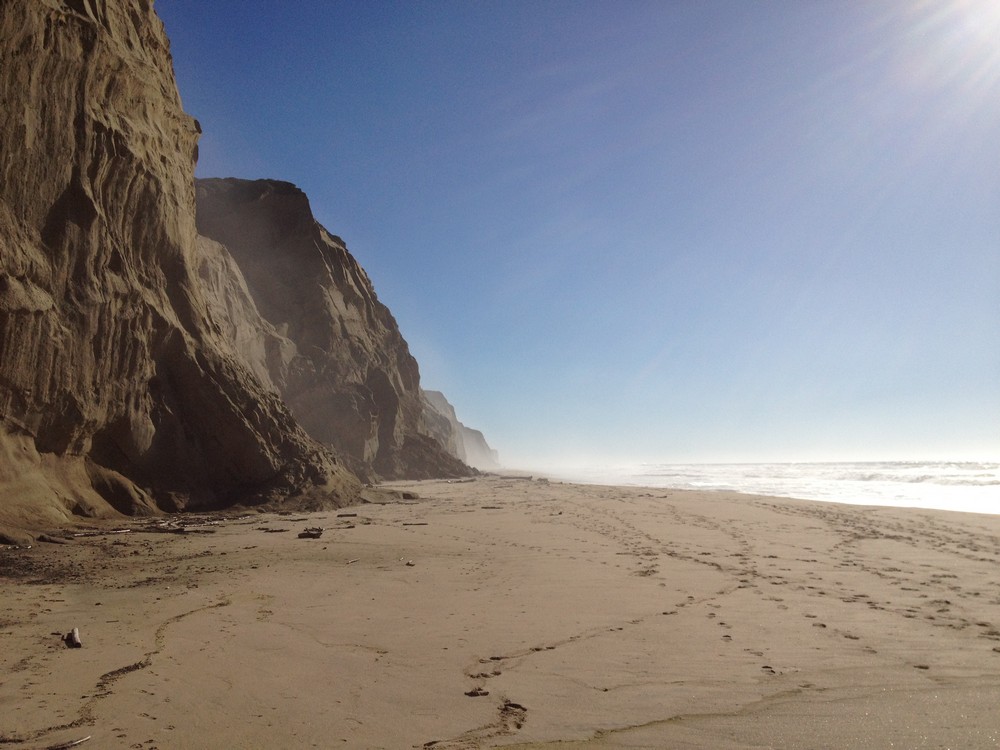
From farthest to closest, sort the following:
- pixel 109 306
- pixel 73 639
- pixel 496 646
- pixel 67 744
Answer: pixel 109 306, pixel 496 646, pixel 73 639, pixel 67 744

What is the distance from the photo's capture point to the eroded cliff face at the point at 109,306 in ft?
36.1

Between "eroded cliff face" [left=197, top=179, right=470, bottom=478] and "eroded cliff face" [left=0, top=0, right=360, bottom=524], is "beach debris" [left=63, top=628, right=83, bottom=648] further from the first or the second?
"eroded cliff face" [left=197, top=179, right=470, bottom=478]

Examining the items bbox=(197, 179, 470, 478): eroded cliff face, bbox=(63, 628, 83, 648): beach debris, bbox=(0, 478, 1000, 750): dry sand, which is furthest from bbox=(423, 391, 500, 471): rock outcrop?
bbox=(63, 628, 83, 648): beach debris

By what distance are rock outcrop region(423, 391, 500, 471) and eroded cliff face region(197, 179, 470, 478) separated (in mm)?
27193

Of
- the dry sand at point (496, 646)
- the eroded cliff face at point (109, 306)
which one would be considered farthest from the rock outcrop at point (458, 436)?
the dry sand at point (496, 646)

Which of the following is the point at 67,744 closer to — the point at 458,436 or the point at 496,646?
the point at 496,646

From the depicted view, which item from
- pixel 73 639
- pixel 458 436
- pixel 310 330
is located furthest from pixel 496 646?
pixel 458 436

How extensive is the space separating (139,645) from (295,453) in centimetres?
1199

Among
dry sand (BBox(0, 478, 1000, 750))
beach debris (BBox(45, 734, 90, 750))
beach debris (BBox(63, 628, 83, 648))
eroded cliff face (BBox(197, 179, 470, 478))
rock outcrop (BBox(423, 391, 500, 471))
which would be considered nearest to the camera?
beach debris (BBox(45, 734, 90, 750))

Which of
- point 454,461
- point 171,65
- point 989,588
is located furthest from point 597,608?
point 454,461

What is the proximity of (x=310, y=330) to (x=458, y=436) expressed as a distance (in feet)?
222

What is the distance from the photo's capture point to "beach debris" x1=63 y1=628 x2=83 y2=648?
4.34 meters

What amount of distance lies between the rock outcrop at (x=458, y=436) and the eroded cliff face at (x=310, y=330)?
89.2ft

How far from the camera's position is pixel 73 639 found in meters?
4.38
